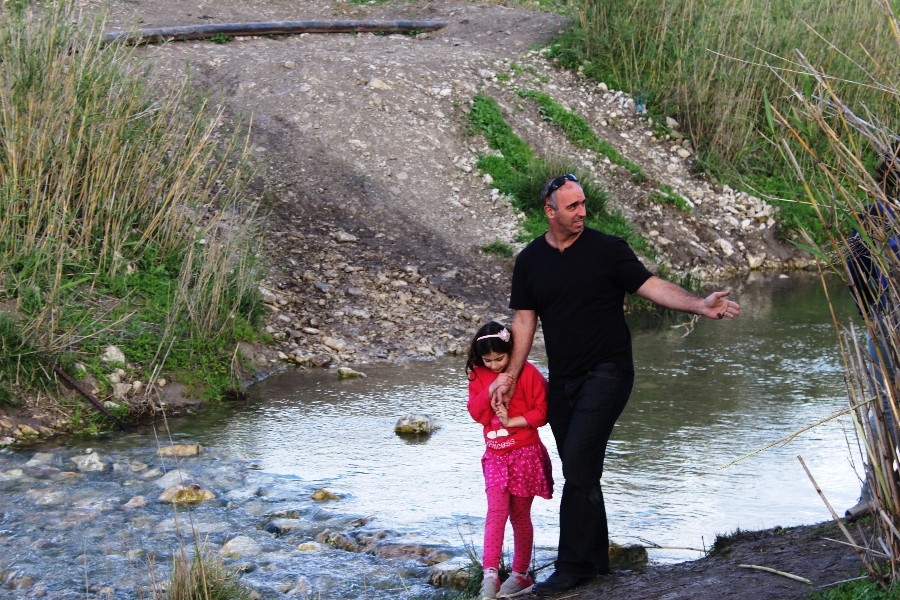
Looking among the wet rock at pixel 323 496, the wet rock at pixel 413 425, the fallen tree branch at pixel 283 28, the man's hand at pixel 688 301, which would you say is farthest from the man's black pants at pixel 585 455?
the fallen tree branch at pixel 283 28

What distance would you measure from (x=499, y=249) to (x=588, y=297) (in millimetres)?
6852

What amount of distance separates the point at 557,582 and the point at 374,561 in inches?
41.2

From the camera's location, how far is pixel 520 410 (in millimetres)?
4883

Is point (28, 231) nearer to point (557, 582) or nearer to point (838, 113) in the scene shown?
point (557, 582)

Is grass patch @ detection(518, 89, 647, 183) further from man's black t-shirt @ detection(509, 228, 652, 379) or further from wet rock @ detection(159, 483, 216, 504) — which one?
man's black t-shirt @ detection(509, 228, 652, 379)

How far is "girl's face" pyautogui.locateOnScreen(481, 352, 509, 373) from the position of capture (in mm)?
4871

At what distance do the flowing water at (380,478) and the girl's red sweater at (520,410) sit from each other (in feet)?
2.45

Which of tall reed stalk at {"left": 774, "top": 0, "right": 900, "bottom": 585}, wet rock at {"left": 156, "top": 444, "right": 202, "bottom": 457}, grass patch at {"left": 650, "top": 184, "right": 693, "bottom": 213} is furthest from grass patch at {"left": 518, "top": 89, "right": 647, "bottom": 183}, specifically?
tall reed stalk at {"left": 774, "top": 0, "right": 900, "bottom": 585}

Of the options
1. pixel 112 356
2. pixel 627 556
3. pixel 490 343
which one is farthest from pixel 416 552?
pixel 112 356

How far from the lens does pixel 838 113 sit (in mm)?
3586

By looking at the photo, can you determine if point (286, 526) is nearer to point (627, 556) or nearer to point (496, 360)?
point (496, 360)

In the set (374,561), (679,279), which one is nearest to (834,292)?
(679,279)

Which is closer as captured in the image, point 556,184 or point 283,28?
point 556,184

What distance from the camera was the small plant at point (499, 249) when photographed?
454 inches
